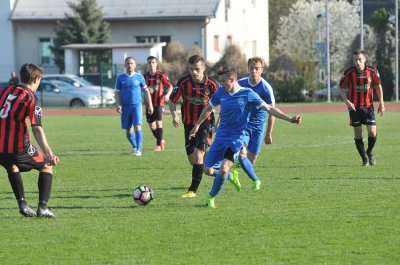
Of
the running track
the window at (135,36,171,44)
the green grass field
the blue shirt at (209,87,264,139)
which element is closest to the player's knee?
the green grass field

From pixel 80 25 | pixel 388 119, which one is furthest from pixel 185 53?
pixel 388 119

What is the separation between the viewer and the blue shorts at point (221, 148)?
10.6 meters

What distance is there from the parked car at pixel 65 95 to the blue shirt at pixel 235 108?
103 feet

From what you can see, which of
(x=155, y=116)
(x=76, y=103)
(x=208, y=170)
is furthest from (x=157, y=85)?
(x=76, y=103)

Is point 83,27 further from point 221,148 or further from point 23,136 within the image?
point 23,136

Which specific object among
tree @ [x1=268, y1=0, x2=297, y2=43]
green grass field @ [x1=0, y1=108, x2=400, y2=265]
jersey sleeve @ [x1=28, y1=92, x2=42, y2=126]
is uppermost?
tree @ [x1=268, y1=0, x2=297, y2=43]

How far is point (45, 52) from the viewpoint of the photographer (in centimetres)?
5759

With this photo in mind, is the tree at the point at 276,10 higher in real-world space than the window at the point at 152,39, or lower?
higher

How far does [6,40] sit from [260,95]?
152 ft

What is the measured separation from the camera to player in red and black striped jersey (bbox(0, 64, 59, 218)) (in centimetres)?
967

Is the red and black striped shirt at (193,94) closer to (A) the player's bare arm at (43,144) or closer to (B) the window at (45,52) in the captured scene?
(A) the player's bare arm at (43,144)

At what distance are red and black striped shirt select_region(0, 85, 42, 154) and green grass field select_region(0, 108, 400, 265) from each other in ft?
2.79

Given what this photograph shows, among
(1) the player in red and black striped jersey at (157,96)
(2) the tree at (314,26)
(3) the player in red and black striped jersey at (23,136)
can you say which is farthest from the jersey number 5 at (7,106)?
(2) the tree at (314,26)

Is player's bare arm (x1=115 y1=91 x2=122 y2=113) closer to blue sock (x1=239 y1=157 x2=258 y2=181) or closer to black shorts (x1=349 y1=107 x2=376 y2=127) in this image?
black shorts (x1=349 y1=107 x2=376 y2=127)
